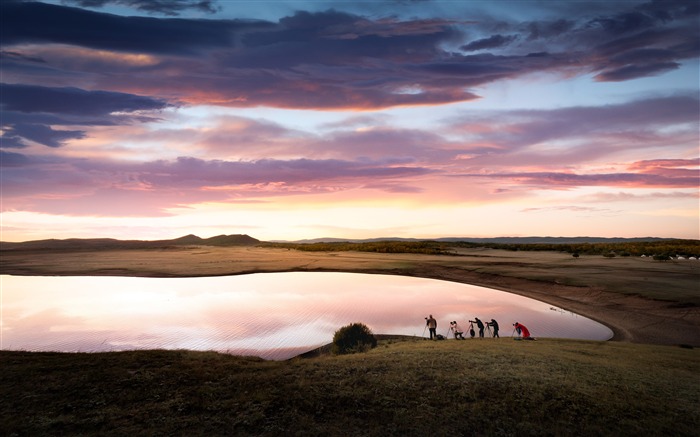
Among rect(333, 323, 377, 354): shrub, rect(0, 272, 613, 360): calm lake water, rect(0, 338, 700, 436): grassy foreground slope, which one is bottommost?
rect(0, 272, 613, 360): calm lake water

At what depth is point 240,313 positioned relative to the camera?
3369 cm

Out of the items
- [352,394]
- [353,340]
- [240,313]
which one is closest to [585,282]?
[353,340]

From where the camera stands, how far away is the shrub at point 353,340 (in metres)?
21.6

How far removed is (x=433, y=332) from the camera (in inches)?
1015

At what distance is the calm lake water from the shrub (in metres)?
2.60

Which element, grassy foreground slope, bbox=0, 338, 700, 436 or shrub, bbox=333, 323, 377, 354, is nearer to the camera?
grassy foreground slope, bbox=0, 338, 700, 436

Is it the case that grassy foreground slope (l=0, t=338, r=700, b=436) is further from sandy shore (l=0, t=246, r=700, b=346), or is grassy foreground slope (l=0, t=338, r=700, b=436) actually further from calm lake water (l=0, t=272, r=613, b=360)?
sandy shore (l=0, t=246, r=700, b=346)

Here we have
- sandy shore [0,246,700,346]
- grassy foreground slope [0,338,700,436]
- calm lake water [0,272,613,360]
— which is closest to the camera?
grassy foreground slope [0,338,700,436]

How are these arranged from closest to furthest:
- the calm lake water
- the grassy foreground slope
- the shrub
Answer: the grassy foreground slope
the shrub
the calm lake water

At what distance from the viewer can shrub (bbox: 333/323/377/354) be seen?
2161 cm

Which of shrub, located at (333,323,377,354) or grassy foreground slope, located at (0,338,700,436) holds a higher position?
grassy foreground slope, located at (0,338,700,436)

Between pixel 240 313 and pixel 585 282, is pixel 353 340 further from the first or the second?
pixel 585 282

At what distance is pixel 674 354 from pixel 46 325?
1550 inches

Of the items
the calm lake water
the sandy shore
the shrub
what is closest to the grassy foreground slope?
the shrub
